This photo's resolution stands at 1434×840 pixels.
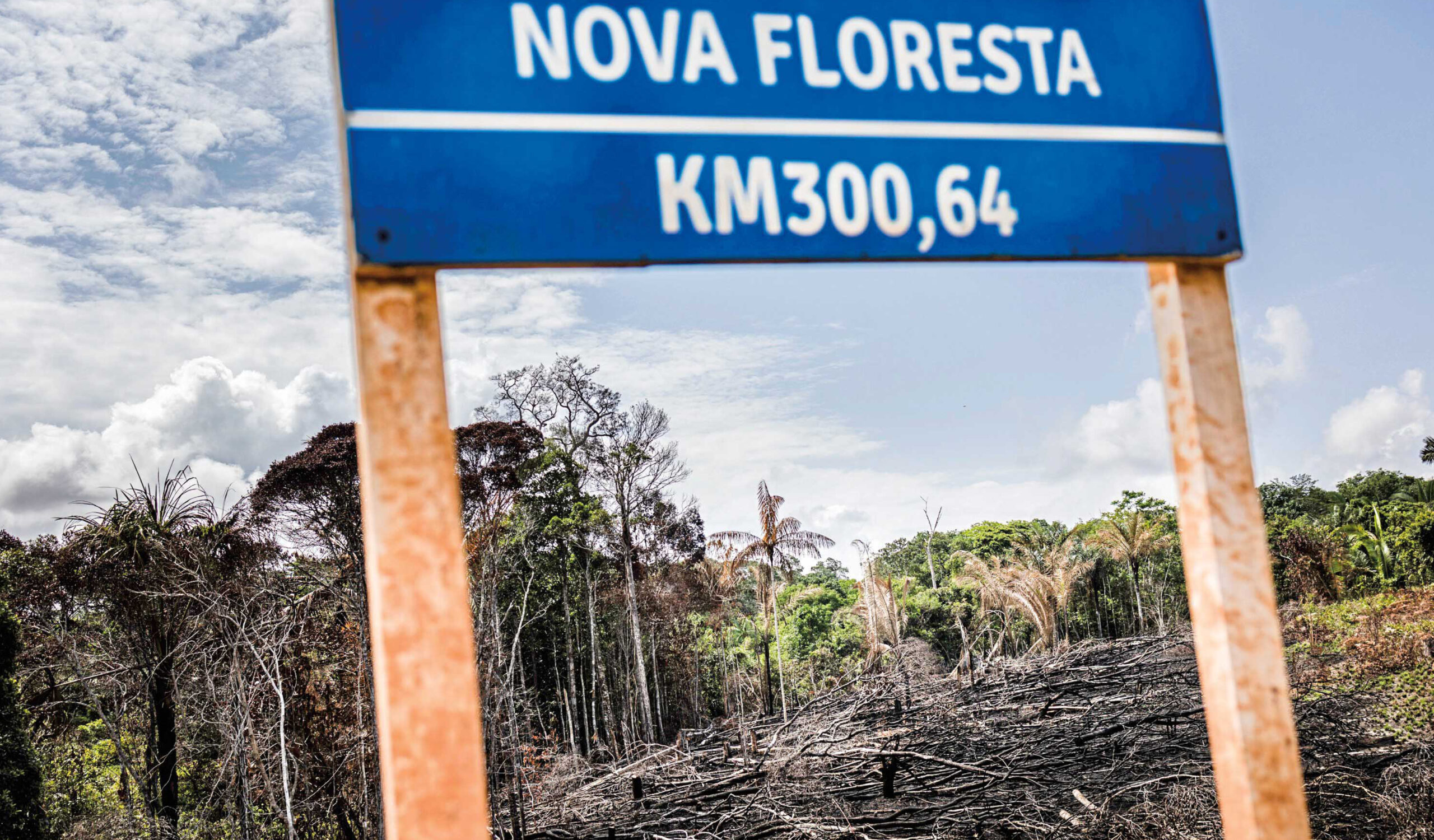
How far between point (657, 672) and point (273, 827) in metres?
11.8

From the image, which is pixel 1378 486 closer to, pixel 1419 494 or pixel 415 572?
pixel 1419 494

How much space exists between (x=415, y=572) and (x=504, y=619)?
26.6ft

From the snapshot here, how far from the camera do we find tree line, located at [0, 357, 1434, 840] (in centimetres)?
896

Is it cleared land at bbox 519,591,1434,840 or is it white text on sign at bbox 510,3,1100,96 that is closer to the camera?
white text on sign at bbox 510,3,1100,96

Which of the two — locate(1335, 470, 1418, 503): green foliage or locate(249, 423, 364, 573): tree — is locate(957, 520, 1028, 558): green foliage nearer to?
locate(1335, 470, 1418, 503): green foliage

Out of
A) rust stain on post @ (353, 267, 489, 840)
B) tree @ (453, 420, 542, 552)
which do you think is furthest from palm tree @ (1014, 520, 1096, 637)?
rust stain on post @ (353, 267, 489, 840)

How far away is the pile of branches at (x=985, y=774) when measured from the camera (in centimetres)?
714

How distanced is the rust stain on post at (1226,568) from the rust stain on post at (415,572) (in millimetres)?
1101

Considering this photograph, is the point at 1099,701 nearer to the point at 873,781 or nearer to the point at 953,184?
the point at 873,781

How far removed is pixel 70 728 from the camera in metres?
13.9

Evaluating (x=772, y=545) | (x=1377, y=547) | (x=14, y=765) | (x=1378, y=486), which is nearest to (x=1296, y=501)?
(x=1378, y=486)

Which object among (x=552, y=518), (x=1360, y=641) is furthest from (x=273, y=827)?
(x=1360, y=641)

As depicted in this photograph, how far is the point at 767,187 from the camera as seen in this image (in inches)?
57.3

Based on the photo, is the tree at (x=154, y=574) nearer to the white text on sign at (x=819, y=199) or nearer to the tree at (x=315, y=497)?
the tree at (x=315, y=497)
